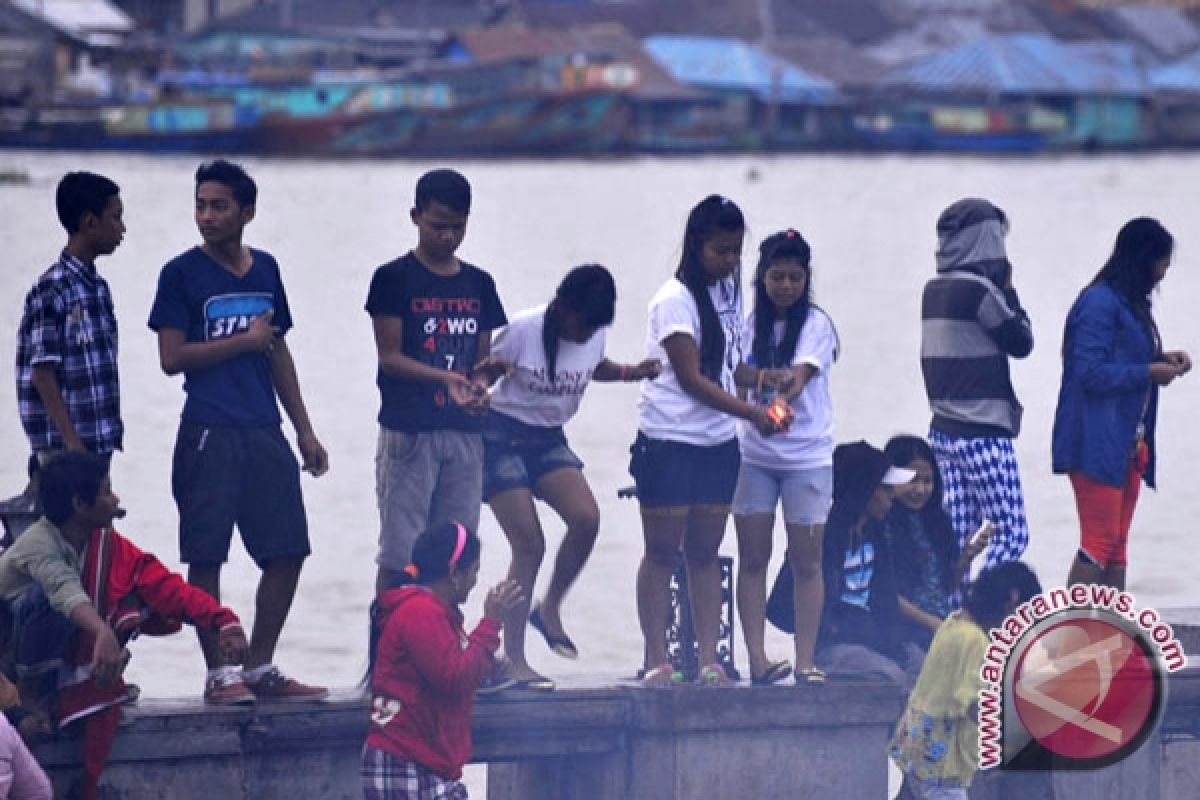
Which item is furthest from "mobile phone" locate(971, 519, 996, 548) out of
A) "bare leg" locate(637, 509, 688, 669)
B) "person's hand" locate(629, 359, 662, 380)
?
"person's hand" locate(629, 359, 662, 380)

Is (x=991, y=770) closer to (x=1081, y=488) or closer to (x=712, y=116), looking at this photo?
(x=1081, y=488)

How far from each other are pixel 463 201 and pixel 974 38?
83165mm

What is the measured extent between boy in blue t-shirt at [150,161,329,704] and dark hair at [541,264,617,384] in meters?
0.82

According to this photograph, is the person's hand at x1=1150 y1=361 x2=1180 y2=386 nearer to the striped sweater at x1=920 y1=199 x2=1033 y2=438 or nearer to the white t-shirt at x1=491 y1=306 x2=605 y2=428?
the striped sweater at x1=920 y1=199 x2=1033 y2=438

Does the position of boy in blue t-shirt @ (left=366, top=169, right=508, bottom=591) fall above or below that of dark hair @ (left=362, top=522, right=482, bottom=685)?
above

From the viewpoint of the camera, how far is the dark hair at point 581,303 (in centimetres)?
674

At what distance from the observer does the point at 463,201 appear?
6578mm

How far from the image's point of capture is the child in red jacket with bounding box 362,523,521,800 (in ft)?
18.6

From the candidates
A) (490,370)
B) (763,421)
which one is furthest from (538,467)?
(763,421)

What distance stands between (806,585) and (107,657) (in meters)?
2.17

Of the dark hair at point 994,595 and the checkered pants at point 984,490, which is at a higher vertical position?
the checkered pants at point 984,490

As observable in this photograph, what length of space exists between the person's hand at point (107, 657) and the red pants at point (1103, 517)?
3171 mm

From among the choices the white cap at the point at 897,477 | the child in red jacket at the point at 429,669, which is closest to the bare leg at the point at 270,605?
the child in red jacket at the point at 429,669

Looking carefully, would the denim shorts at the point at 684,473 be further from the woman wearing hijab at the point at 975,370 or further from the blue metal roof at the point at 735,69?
the blue metal roof at the point at 735,69
